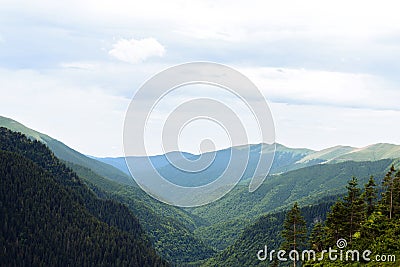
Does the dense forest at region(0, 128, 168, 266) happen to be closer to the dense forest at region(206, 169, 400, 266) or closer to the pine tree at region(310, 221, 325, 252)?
the pine tree at region(310, 221, 325, 252)

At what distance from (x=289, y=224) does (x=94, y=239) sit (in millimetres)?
112737

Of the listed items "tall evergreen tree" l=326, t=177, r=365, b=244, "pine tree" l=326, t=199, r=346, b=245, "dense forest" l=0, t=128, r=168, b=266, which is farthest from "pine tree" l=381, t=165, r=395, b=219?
"dense forest" l=0, t=128, r=168, b=266

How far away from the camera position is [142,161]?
38750 millimetres

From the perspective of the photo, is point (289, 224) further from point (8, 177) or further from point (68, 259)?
point (8, 177)

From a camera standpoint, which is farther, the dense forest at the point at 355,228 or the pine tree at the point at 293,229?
the pine tree at the point at 293,229

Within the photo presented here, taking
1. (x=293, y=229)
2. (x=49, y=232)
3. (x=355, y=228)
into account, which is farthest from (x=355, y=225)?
(x=49, y=232)

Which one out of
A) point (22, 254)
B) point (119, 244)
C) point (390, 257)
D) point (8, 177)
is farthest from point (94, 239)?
point (390, 257)

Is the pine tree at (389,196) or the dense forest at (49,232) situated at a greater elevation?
the pine tree at (389,196)
